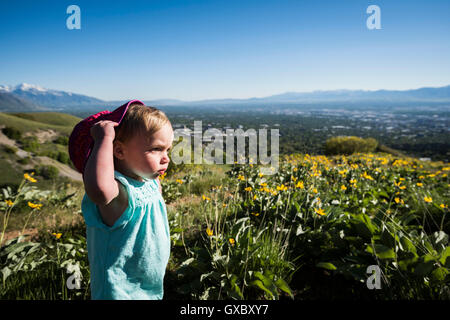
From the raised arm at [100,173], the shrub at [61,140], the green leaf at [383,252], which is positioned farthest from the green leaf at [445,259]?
the shrub at [61,140]

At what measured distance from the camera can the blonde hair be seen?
3.65 ft

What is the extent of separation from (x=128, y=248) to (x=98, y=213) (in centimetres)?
23

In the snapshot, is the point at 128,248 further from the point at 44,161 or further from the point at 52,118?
the point at 52,118

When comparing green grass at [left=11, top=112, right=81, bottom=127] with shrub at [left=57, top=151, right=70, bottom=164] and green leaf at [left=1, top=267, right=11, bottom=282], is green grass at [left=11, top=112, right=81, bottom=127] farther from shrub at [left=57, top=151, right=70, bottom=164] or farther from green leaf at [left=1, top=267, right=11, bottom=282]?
green leaf at [left=1, top=267, right=11, bottom=282]

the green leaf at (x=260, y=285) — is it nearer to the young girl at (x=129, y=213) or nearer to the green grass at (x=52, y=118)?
the young girl at (x=129, y=213)

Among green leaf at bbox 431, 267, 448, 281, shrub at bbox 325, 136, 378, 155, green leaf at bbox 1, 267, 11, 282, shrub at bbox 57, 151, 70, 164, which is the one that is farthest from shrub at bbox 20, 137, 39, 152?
shrub at bbox 325, 136, 378, 155

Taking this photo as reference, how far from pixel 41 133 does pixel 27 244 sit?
73.8 ft

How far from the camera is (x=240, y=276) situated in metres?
2.06

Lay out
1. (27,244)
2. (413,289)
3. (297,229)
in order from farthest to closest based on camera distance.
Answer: (297,229)
(27,244)
(413,289)

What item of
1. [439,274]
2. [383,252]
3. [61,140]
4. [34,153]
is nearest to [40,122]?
[61,140]

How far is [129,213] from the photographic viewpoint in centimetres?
109

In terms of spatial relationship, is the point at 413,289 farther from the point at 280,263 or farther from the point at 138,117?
the point at 138,117

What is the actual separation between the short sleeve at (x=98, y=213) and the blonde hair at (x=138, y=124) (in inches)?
8.2
